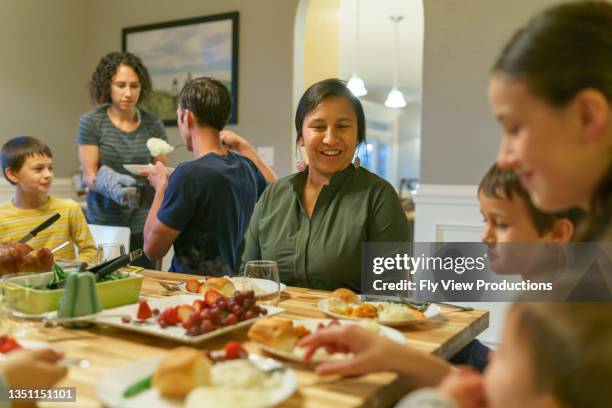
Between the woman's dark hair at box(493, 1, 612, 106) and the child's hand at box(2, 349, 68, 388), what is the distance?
2.48 ft

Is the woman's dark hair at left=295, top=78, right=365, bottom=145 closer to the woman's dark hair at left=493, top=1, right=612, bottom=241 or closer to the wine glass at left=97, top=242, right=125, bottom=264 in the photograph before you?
the wine glass at left=97, top=242, right=125, bottom=264

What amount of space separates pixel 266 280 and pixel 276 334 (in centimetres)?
36

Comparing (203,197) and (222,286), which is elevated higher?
(203,197)

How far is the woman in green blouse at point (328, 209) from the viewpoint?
168 cm

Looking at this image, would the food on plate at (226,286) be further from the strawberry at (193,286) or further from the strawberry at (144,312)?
the strawberry at (144,312)

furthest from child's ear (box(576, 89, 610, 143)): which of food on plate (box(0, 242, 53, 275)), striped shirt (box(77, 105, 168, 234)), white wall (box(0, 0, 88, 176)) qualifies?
white wall (box(0, 0, 88, 176))

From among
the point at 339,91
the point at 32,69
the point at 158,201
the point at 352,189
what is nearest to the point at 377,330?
the point at 352,189

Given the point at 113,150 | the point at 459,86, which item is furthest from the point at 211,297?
the point at 459,86

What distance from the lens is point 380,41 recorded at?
7.26 meters

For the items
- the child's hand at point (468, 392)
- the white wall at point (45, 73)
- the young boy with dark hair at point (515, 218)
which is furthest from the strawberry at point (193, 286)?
the white wall at point (45, 73)

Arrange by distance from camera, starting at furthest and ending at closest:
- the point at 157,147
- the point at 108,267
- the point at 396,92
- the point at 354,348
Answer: the point at 396,92 → the point at 157,147 → the point at 108,267 → the point at 354,348

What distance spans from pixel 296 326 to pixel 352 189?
0.76 m

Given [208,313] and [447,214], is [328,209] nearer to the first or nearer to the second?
[208,313]

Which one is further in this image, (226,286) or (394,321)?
(226,286)
